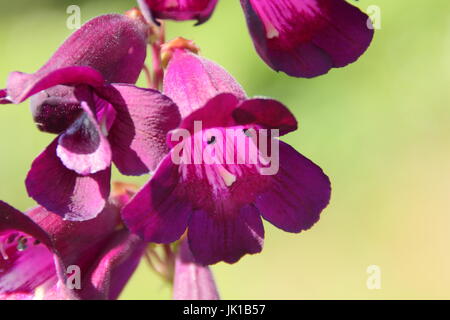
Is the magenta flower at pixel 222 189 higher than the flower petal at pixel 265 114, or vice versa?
the flower petal at pixel 265 114

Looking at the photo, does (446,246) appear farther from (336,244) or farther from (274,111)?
(274,111)

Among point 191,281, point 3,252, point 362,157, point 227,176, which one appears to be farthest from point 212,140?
point 362,157

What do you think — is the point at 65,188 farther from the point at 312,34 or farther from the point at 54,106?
the point at 312,34

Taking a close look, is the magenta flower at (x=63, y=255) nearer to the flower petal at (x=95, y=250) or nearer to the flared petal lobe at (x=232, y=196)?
the flower petal at (x=95, y=250)

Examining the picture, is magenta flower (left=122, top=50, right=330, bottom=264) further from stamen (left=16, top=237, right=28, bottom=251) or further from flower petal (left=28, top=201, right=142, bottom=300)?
stamen (left=16, top=237, right=28, bottom=251)

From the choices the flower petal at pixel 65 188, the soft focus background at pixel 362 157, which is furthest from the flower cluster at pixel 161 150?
the soft focus background at pixel 362 157

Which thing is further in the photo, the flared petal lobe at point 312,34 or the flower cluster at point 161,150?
the flared petal lobe at point 312,34

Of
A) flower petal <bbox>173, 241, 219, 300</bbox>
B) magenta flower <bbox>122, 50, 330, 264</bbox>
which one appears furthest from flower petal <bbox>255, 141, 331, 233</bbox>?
flower petal <bbox>173, 241, 219, 300</bbox>
